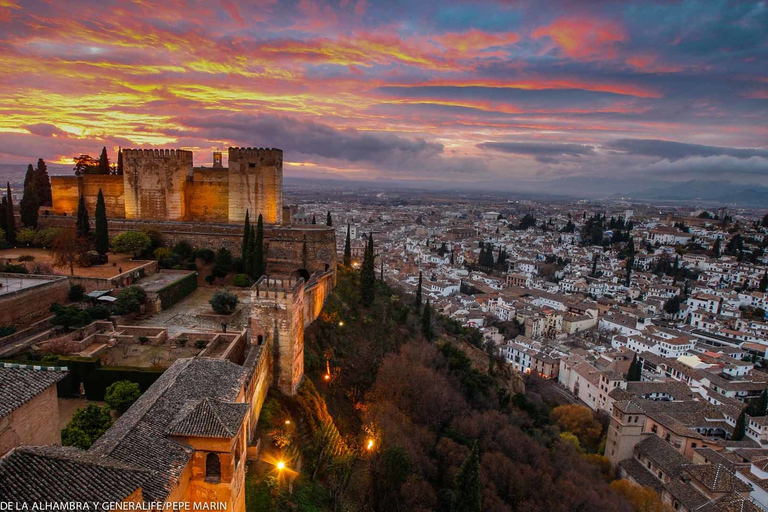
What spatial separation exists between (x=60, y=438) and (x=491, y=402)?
19519 mm

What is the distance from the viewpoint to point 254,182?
2234 centimetres

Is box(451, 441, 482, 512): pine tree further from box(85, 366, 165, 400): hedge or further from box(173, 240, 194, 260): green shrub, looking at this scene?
box(173, 240, 194, 260): green shrub

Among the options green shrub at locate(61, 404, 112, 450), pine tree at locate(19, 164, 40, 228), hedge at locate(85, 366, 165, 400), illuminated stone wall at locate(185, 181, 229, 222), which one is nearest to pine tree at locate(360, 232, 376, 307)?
illuminated stone wall at locate(185, 181, 229, 222)

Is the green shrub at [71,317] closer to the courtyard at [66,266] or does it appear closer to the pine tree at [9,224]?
the courtyard at [66,266]

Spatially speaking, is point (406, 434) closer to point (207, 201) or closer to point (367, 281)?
point (367, 281)

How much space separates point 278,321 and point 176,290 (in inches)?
275

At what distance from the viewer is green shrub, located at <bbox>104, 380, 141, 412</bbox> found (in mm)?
10133

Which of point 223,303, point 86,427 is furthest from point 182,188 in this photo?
point 86,427

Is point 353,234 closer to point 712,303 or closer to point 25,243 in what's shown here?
point 712,303

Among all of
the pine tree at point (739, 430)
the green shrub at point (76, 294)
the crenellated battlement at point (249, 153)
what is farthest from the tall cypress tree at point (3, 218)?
the pine tree at point (739, 430)

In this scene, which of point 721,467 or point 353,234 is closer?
point 721,467

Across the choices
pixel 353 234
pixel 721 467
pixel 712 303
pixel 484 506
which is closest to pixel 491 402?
pixel 484 506

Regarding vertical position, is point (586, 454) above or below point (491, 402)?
below

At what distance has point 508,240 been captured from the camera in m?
88.9
